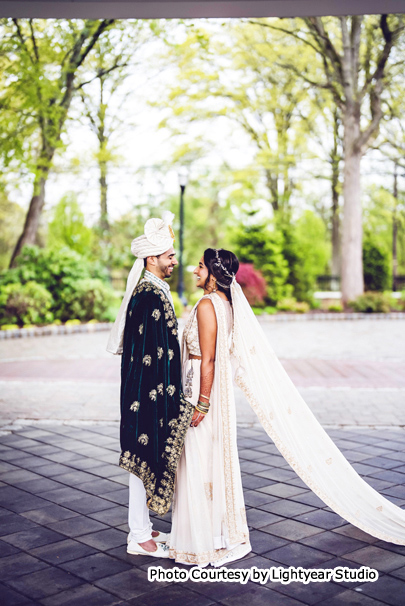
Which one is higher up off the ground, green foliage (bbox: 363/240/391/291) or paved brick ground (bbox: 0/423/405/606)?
green foliage (bbox: 363/240/391/291)

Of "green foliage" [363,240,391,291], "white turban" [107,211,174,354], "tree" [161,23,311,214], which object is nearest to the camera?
"white turban" [107,211,174,354]

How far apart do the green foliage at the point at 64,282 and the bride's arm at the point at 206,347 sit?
12.3 meters

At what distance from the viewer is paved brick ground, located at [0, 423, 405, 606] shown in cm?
319

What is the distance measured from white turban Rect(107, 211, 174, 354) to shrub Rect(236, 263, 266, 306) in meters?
15.1

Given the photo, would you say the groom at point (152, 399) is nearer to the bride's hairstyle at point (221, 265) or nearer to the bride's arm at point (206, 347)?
the bride's arm at point (206, 347)

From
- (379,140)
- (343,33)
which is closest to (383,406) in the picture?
(343,33)

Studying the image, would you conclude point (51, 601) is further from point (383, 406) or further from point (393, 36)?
point (393, 36)

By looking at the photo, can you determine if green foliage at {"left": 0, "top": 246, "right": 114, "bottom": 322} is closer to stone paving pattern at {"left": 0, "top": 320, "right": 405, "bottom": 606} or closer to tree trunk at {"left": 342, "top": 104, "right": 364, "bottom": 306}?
stone paving pattern at {"left": 0, "top": 320, "right": 405, "bottom": 606}

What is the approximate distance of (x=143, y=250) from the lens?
11.8 feet

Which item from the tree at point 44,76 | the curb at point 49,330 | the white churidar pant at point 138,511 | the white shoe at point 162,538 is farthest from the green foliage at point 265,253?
the white churidar pant at point 138,511

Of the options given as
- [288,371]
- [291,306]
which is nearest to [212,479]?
[288,371]

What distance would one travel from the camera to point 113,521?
Result: 4160 mm

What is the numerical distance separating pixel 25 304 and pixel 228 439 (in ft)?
39.1

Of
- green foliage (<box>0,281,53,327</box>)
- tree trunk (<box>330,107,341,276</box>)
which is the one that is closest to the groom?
green foliage (<box>0,281,53,327</box>)
